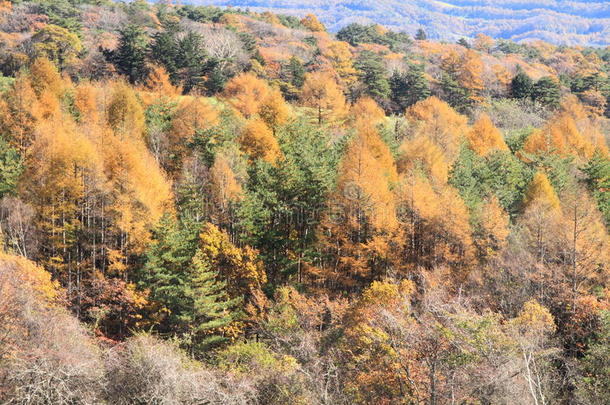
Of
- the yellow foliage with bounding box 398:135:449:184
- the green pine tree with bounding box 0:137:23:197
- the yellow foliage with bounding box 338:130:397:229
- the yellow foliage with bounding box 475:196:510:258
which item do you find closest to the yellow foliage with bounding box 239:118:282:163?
the yellow foliage with bounding box 338:130:397:229

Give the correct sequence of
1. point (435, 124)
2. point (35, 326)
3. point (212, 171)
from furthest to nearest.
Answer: point (435, 124)
point (212, 171)
point (35, 326)

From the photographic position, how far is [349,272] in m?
36.2

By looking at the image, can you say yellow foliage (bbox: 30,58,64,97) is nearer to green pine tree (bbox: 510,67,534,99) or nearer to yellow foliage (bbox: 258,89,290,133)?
yellow foliage (bbox: 258,89,290,133)

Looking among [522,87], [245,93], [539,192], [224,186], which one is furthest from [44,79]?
[522,87]

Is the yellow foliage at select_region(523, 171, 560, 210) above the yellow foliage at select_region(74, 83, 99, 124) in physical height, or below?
below

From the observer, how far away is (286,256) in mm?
36188

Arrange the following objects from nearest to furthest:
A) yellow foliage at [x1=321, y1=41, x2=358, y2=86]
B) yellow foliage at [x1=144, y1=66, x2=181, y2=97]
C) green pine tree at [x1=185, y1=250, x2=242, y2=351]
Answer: green pine tree at [x1=185, y1=250, x2=242, y2=351] < yellow foliage at [x1=144, y1=66, x2=181, y2=97] < yellow foliage at [x1=321, y1=41, x2=358, y2=86]

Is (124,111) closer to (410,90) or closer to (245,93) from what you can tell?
(245,93)

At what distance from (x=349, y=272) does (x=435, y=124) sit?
2402 centimetres

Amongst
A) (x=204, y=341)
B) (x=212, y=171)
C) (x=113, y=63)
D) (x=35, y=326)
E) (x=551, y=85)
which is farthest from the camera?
(x=551, y=85)

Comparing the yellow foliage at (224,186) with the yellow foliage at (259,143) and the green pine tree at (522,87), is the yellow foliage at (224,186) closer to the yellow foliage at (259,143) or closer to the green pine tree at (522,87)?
the yellow foliage at (259,143)

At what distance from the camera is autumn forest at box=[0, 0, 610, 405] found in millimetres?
19656

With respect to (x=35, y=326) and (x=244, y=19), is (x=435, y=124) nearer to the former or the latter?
(x=35, y=326)

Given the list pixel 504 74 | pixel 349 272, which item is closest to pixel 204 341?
pixel 349 272
